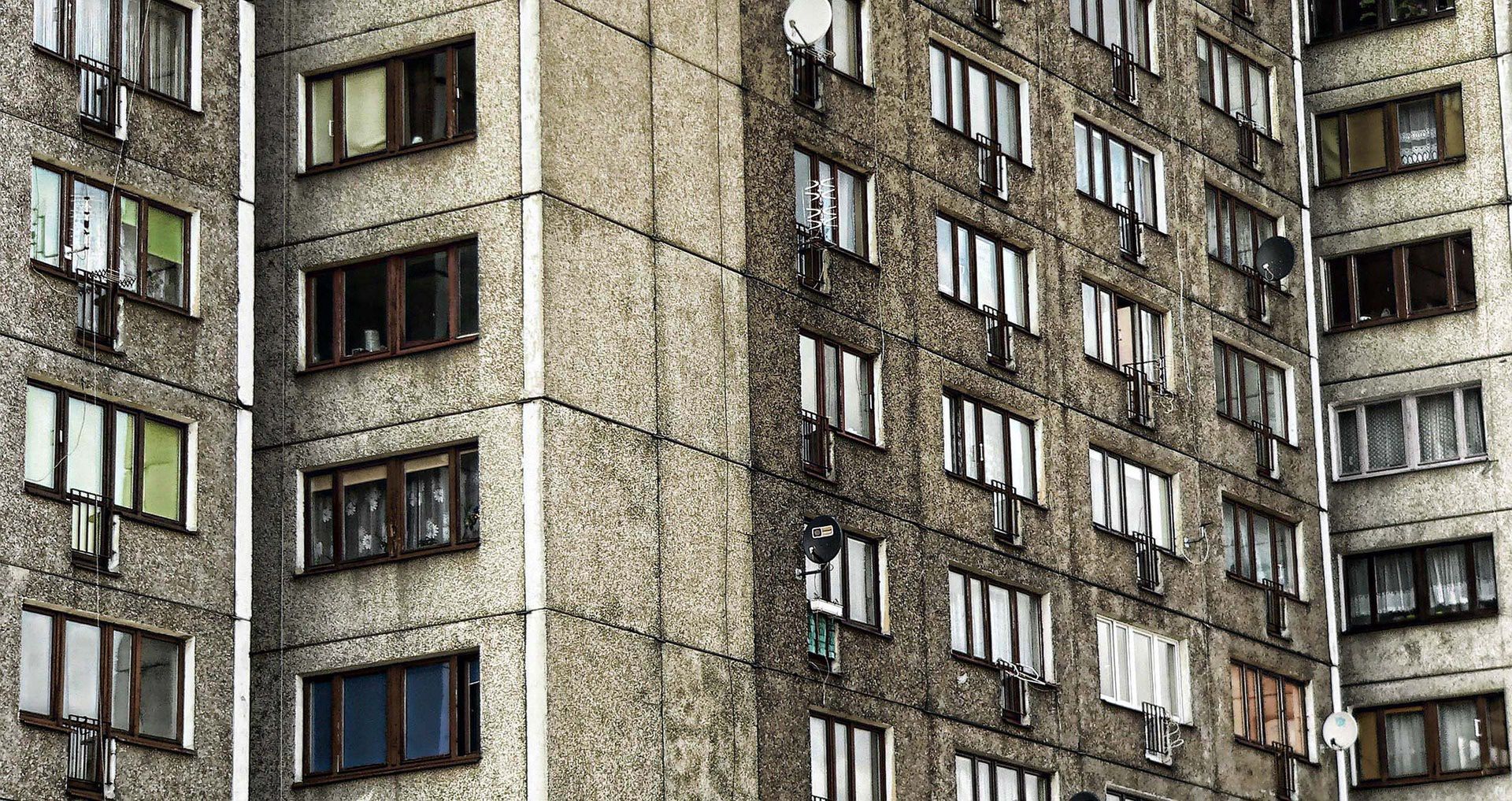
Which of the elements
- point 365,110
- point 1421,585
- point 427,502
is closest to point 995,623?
point 427,502

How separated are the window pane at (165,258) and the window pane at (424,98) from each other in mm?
4732

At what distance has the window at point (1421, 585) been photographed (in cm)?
6706

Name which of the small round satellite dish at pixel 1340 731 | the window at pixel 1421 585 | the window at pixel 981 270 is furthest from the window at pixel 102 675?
the window at pixel 1421 585

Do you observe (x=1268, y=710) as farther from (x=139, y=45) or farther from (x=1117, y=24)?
(x=139, y=45)

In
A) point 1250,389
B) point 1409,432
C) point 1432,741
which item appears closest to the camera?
point 1250,389

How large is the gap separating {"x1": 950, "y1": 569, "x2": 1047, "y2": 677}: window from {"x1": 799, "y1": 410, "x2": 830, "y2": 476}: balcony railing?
422cm

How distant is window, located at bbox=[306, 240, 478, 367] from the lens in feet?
157

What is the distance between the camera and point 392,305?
48.4 metres

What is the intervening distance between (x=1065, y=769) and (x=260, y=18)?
20196 millimetres

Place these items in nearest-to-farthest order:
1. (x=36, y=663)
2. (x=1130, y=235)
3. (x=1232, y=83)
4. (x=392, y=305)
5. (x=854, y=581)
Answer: (x=36, y=663) < (x=392, y=305) < (x=854, y=581) < (x=1130, y=235) < (x=1232, y=83)

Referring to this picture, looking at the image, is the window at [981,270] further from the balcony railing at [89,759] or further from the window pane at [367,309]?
the balcony railing at [89,759]

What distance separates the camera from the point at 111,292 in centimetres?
4434

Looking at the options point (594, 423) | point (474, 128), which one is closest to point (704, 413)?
point (594, 423)

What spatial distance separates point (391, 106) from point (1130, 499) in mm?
18721
